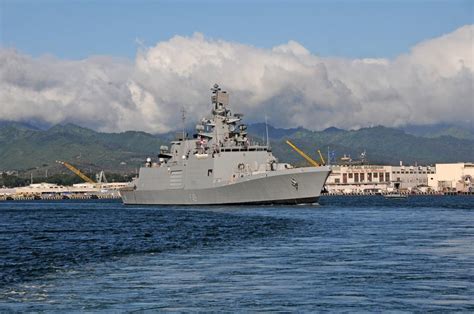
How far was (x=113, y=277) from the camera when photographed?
35219 millimetres

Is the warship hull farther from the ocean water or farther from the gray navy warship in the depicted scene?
the ocean water

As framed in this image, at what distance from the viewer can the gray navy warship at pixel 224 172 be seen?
110m

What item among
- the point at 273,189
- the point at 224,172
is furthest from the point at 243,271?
the point at 224,172

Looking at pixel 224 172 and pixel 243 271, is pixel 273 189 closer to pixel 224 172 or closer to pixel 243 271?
pixel 224 172

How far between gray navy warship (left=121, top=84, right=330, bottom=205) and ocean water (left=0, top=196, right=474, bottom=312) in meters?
46.3

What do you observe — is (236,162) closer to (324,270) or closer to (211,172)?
(211,172)

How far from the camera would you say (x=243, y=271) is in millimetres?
36250

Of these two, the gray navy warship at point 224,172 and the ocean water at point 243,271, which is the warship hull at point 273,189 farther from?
the ocean water at point 243,271

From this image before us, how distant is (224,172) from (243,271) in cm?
8026

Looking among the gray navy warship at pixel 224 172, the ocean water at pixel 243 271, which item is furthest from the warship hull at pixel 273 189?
the ocean water at pixel 243 271

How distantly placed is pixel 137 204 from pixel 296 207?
51124 millimetres

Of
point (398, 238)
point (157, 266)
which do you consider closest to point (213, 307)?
point (157, 266)

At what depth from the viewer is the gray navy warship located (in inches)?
4328

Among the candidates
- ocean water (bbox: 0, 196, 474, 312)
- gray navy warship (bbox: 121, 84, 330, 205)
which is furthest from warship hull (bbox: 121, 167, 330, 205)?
ocean water (bbox: 0, 196, 474, 312)
